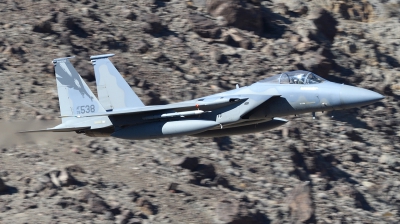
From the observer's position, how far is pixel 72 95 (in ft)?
81.1

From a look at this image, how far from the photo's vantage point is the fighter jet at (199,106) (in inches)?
867

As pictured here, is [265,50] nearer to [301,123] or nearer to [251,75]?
[251,75]

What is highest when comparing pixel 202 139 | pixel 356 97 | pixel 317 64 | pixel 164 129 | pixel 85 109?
pixel 317 64

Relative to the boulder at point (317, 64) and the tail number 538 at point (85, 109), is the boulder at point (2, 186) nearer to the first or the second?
the tail number 538 at point (85, 109)

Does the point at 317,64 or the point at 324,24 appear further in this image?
the point at 324,24

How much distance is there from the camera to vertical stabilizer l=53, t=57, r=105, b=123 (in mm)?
24594

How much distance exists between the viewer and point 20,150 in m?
26.8

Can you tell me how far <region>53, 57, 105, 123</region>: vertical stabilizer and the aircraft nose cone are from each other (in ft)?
25.6

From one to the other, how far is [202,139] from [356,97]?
889cm

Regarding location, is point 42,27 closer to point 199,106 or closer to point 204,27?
point 204,27

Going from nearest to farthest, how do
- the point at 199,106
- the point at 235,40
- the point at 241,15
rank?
the point at 199,106
the point at 235,40
the point at 241,15

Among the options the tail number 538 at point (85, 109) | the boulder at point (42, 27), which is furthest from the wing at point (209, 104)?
the boulder at point (42, 27)

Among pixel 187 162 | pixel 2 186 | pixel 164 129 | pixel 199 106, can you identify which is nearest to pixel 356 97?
pixel 199 106

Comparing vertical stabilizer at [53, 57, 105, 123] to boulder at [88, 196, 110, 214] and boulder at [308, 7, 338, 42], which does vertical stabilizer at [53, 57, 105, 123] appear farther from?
boulder at [308, 7, 338, 42]
